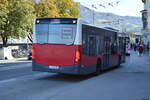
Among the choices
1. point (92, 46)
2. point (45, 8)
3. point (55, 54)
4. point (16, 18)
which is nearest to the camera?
point (55, 54)

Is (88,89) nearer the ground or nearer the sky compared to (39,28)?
nearer the ground

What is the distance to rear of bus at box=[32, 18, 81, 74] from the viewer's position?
1165 centimetres

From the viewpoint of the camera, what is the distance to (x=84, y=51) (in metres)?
12.1

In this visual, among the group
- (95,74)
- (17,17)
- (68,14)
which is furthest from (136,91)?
(68,14)

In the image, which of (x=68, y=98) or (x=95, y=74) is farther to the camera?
(x=95, y=74)

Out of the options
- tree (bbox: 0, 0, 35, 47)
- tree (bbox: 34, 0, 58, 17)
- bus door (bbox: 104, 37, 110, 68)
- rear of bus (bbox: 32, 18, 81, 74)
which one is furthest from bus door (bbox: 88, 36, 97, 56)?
tree (bbox: 34, 0, 58, 17)

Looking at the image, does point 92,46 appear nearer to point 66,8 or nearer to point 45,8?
point 45,8

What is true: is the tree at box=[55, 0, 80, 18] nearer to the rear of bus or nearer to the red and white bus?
the red and white bus

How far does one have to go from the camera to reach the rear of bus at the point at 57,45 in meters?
11.7

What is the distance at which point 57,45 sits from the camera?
11.8 meters

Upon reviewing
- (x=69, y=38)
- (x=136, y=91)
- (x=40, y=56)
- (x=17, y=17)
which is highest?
(x=17, y=17)

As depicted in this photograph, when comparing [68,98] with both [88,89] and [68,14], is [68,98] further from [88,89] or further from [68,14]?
[68,14]

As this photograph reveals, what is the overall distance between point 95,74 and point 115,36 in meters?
4.74

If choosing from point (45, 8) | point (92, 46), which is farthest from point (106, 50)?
point (45, 8)
